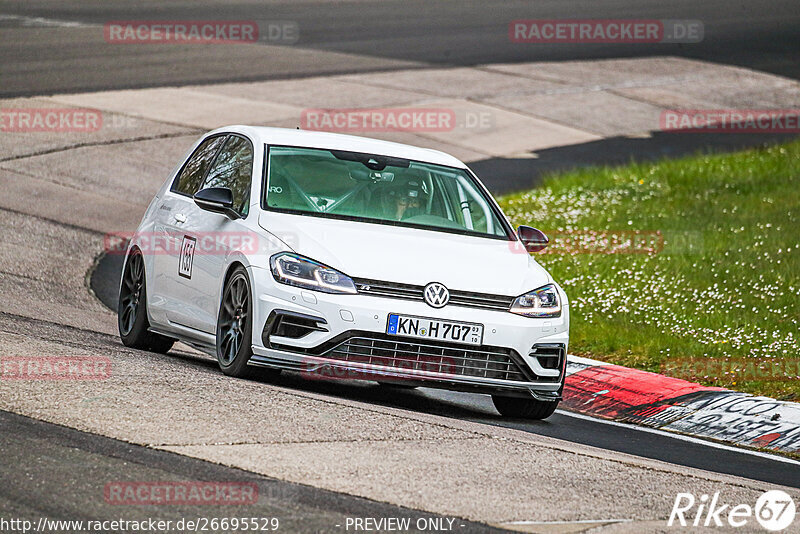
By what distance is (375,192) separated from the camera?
30.5 ft

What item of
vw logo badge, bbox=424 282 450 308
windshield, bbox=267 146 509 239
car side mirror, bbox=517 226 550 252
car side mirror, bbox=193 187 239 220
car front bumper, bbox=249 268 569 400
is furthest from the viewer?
car side mirror, bbox=517 226 550 252

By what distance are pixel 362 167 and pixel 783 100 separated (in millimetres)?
21703

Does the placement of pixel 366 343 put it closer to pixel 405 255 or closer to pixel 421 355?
pixel 421 355

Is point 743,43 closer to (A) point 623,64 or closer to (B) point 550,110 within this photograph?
(A) point 623,64

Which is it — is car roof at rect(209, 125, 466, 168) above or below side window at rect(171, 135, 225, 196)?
above

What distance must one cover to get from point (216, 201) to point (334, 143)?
113cm

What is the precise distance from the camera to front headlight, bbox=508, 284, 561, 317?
8.50 metres

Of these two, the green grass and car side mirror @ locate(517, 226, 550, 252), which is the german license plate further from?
the green grass

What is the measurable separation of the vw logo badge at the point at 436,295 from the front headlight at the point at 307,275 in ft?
1.45

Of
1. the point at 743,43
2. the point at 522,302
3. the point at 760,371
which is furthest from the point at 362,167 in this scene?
the point at 743,43

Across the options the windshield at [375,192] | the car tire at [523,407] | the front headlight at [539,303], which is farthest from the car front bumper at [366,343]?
the windshield at [375,192]

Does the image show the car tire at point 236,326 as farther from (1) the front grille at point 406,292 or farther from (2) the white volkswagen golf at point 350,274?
(1) the front grille at point 406,292

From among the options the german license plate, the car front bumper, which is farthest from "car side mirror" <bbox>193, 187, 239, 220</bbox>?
the german license plate

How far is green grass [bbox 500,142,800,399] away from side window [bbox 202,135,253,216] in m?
3.50
